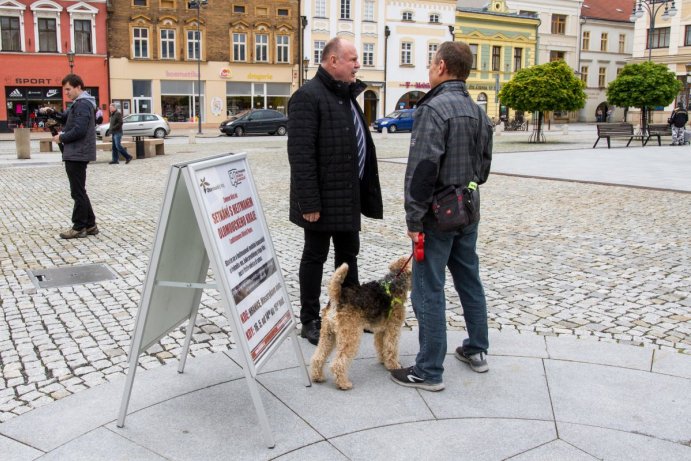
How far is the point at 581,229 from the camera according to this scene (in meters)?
9.08

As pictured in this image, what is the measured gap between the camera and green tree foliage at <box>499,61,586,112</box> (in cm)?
2836

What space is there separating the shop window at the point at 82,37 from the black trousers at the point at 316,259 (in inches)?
1652

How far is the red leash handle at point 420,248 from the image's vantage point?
3.70 metres

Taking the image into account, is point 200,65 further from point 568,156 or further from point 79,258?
point 79,258

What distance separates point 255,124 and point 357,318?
33860mm

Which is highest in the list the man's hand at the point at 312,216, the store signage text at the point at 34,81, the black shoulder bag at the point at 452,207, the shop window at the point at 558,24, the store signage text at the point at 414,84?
the shop window at the point at 558,24

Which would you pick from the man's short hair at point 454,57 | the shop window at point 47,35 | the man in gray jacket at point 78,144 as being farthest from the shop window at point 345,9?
the man's short hair at point 454,57

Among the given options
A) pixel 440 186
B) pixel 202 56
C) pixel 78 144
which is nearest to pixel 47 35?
pixel 202 56

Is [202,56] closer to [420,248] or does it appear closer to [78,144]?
[78,144]

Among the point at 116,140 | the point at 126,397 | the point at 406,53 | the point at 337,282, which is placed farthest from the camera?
the point at 406,53

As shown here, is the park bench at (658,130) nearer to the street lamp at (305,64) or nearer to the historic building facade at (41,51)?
the street lamp at (305,64)

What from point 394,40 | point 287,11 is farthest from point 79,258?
point 394,40

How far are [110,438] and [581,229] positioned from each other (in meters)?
7.19

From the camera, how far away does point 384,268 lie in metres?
6.92
